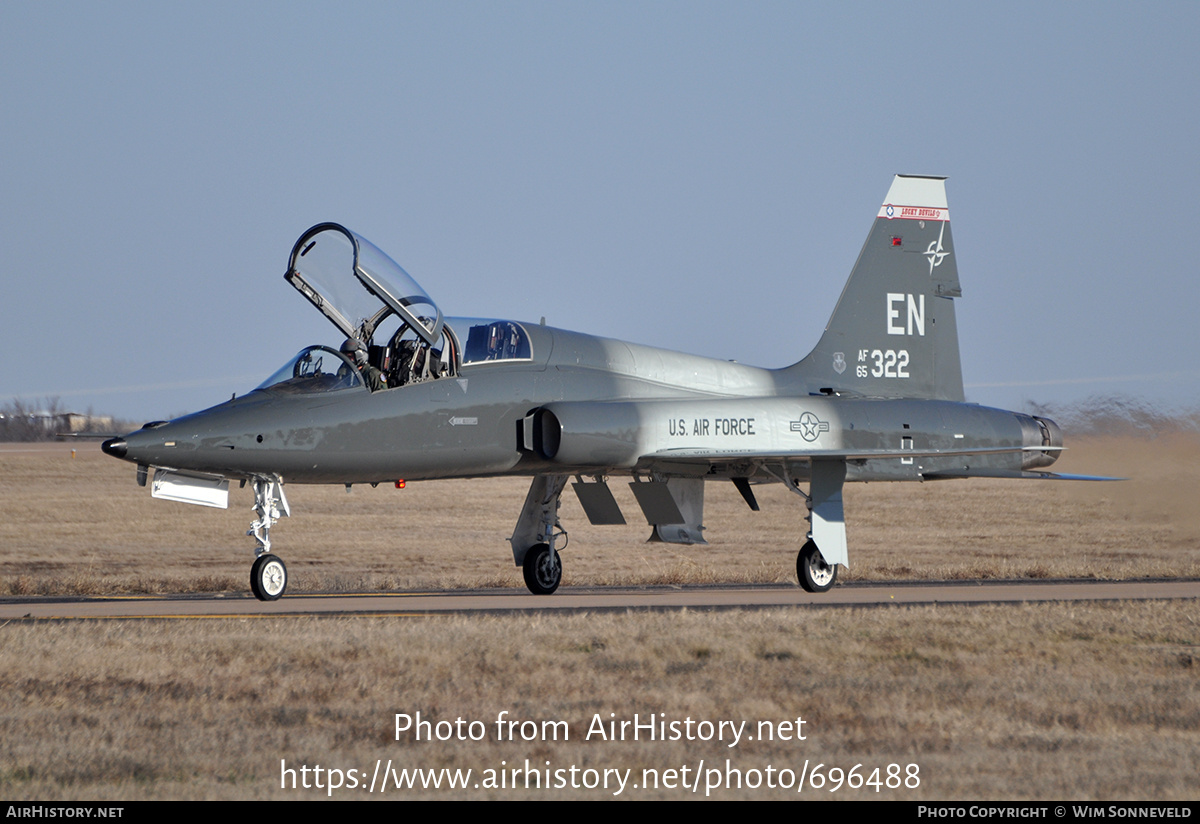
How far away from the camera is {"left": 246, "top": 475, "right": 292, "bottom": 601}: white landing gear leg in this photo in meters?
14.8

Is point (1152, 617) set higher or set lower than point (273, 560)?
lower

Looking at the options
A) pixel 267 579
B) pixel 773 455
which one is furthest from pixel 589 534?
pixel 267 579

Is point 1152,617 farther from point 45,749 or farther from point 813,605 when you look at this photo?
point 45,749

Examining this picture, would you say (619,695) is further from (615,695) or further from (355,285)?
(355,285)

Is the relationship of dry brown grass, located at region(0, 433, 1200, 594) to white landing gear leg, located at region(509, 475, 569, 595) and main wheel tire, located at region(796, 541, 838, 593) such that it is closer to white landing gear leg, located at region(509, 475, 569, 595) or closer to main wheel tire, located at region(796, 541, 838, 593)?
white landing gear leg, located at region(509, 475, 569, 595)

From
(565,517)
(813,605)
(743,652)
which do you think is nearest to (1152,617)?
(813,605)

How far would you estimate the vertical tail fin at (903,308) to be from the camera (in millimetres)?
20984

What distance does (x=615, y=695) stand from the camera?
9.51 m

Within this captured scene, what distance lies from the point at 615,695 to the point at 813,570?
30.2 ft

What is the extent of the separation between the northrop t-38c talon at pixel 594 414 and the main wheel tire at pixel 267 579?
0.08 feet

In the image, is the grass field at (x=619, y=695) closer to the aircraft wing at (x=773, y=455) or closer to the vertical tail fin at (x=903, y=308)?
the aircraft wing at (x=773, y=455)

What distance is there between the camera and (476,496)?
1884 inches
